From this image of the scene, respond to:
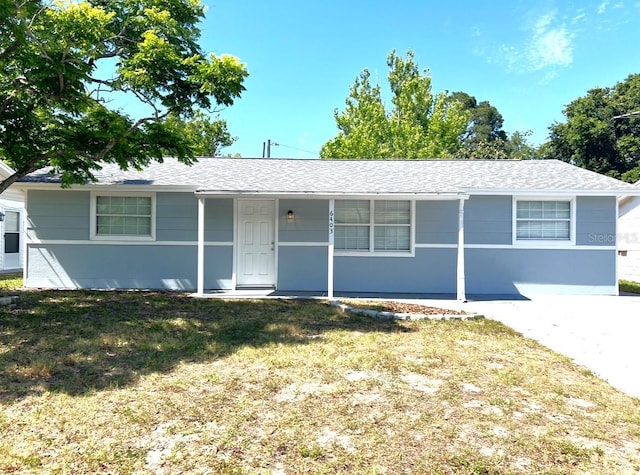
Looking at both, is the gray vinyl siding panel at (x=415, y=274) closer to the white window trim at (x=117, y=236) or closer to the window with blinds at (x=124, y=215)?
the white window trim at (x=117, y=236)

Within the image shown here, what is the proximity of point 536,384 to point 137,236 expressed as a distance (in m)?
9.22

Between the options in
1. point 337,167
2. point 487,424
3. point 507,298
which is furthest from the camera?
point 337,167

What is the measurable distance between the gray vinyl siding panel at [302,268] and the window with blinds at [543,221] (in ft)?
16.5

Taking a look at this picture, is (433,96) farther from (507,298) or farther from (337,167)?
(507,298)

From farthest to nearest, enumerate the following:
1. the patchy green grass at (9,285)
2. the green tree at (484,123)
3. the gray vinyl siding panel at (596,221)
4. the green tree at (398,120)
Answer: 1. the green tree at (484,123)
2. the green tree at (398,120)
3. the gray vinyl siding panel at (596,221)
4. the patchy green grass at (9,285)

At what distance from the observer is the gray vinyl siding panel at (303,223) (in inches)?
396

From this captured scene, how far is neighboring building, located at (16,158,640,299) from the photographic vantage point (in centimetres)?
980

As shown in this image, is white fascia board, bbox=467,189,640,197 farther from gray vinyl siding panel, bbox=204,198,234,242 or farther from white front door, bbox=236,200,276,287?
gray vinyl siding panel, bbox=204,198,234,242

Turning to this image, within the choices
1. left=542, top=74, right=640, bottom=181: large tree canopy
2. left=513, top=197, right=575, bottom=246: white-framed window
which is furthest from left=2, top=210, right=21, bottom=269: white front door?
left=542, top=74, right=640, bottom=181: large tree canopy

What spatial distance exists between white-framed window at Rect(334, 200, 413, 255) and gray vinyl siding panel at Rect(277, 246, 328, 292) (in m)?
0.65

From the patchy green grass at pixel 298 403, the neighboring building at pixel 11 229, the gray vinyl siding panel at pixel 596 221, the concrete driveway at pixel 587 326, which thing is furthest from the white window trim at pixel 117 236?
the gray vinyl siding panel at pixel 596 221

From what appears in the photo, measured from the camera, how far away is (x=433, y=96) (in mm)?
26516

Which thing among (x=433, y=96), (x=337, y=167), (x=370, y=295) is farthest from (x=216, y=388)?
(x=433, y=96)

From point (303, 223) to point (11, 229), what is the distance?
448 inches
